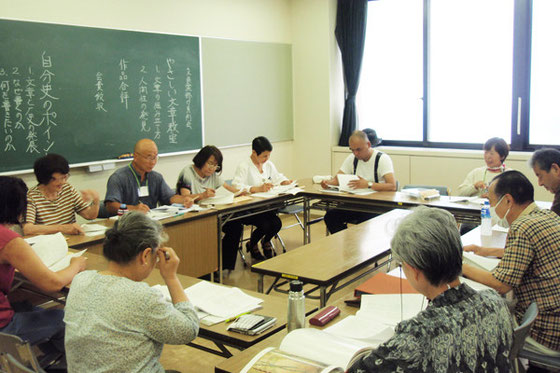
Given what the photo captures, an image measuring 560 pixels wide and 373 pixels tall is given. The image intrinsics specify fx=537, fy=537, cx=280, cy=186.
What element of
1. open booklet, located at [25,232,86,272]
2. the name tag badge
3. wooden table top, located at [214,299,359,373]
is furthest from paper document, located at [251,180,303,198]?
wooden table top, located at [214,299,359,373]

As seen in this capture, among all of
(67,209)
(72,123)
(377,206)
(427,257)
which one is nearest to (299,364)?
(427,257)

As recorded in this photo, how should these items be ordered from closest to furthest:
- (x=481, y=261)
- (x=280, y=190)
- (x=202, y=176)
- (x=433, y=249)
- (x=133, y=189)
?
(x=433, y=249) → (x=481, y=261) → (x=133, y=189) → (x=202, y=176) → (x=280, y=190)

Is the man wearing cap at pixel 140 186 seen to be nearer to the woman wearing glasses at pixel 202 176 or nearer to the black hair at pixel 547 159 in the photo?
the woman wearing glasses at pixel 202 176

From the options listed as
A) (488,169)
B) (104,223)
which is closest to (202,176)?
(104,223)

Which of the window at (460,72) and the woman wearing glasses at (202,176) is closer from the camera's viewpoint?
the woman wearing glasses at (202,176)

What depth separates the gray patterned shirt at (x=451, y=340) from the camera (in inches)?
52.5

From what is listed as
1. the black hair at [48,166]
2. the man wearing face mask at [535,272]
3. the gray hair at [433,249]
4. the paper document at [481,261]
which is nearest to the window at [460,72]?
Result: the paper document at [481,261]

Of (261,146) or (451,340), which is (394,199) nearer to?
(261,146)

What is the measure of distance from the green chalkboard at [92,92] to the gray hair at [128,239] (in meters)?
3.11

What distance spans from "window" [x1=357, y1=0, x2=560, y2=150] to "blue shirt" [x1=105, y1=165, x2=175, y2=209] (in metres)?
3.73

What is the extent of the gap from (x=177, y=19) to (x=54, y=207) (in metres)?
2.90

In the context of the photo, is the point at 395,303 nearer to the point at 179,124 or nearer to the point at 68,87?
the point at 68,87

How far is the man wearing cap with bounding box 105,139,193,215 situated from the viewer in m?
4.25

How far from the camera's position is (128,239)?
1.83m
